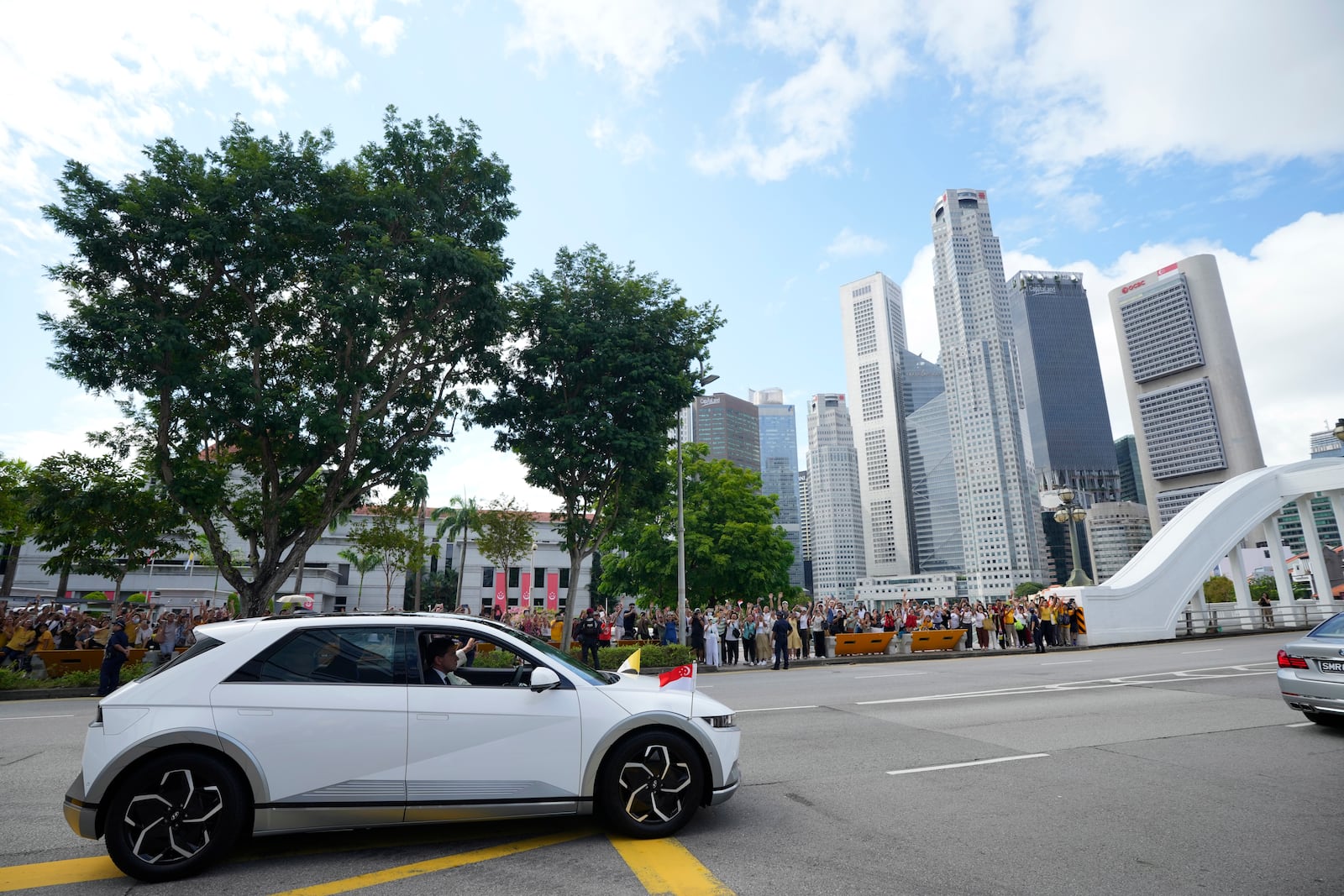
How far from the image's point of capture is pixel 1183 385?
177 m

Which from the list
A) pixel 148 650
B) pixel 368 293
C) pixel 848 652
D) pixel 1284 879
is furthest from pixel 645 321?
pixel 1284 879

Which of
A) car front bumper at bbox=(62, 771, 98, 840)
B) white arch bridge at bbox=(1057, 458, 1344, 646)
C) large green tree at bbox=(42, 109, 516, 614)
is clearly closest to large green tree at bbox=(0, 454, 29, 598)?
large green tree at bbox=(42, 109, 516, 614)

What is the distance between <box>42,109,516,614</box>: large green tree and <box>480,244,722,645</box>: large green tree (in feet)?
5.72

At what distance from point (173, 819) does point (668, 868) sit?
295 centimetres

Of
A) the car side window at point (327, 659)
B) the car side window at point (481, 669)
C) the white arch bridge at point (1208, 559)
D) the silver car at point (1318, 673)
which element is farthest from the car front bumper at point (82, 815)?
the white arch bridge at point (1208, 559)

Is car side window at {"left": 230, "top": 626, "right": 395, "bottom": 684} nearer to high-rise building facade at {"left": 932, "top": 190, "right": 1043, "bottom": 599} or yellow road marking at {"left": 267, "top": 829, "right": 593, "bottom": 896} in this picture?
yellow road marking at {"left": 267, "top": 829, "right": 593, "bottom": 896}

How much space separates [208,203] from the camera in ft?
54.7

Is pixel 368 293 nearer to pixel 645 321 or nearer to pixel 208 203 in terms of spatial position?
pixel 208 203

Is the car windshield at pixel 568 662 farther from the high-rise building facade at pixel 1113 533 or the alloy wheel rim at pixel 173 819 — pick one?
the high-rise building facade at pixel 1113 533

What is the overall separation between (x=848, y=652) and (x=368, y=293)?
17687 millimetres

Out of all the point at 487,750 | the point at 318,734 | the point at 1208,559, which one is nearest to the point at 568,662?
the point at 487,750

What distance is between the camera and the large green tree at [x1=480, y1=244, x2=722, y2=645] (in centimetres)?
2033

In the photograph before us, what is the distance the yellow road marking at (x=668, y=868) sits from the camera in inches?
153

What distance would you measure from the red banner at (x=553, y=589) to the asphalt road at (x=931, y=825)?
61.0 m
